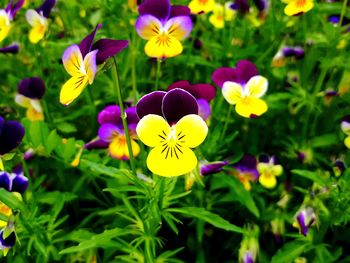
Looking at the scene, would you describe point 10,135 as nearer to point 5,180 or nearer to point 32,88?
point 5,180

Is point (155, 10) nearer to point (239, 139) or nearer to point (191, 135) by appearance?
point (191, 135)

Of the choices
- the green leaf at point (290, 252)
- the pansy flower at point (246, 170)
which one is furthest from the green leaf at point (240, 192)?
the green leaf at point (290, 252)

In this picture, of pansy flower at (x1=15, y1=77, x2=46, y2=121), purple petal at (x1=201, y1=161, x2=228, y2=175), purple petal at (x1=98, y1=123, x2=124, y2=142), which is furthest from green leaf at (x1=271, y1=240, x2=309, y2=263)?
pansy flower at (x1=15, y1=77, x2=46, y2=121)

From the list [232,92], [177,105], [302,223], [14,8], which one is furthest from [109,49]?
[14,8]

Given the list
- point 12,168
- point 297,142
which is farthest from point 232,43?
point 12,168

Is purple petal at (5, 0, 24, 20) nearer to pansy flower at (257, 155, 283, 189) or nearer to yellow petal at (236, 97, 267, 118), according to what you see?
yellow petal at (236, 97, 267, 118)
